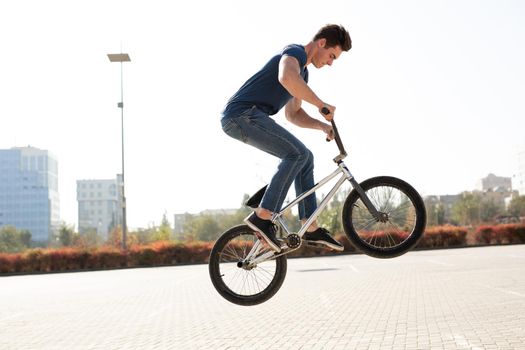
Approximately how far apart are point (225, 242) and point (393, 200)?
147 cm

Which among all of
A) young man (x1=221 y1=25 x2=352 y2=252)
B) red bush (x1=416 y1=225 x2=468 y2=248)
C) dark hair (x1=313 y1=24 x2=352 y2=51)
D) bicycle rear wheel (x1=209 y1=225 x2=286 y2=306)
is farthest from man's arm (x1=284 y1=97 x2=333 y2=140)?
red bush (x1=416 y1=225 x2=468 y2=248)

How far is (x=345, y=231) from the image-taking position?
5.98m

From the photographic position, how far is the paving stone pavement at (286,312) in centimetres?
10719

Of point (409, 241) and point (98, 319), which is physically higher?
point (409, 241)

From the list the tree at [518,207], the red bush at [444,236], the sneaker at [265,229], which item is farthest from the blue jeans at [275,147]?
the tree at [518,207]

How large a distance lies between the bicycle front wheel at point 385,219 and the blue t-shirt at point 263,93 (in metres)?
0.99

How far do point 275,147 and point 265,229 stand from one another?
2.23ft

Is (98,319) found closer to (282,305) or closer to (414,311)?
(282,305)

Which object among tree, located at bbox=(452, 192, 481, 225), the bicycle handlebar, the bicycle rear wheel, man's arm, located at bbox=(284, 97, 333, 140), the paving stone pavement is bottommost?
the paving stone pavement

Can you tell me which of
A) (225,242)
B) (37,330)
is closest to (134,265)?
(225,242)

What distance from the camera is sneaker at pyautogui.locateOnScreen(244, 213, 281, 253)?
5.94 metres

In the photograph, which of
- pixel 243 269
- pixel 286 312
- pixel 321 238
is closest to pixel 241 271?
pixel 243 269

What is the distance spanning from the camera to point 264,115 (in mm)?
5789

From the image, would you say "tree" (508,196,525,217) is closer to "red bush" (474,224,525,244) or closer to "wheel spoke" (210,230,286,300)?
"red bush" (474,224,525,244)
